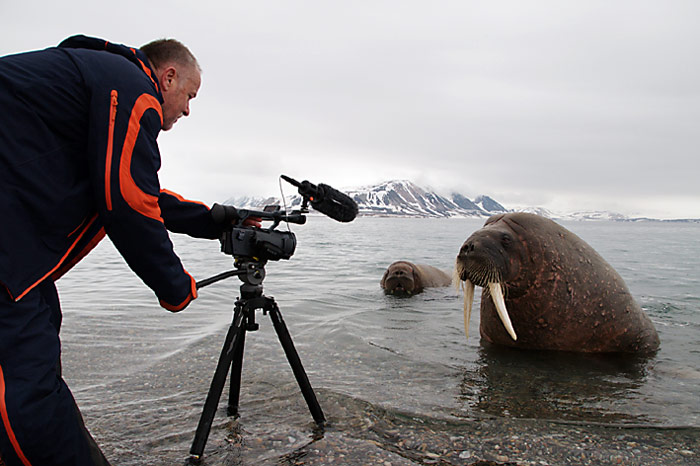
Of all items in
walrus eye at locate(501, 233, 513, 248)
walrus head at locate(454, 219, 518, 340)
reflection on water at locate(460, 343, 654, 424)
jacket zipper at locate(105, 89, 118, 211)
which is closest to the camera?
jacket zipper at locate(105, 89, 118, 211)

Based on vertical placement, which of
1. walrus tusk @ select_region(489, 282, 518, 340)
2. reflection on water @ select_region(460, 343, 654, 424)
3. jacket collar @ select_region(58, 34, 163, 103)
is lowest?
reflection on water @ select_region(460, 343, 654, 424)

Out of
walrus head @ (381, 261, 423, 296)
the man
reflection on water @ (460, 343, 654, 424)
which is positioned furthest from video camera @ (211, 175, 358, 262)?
walrus head @ (381, 261, 423, 296)

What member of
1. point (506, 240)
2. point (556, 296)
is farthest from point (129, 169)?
point (556, 296)

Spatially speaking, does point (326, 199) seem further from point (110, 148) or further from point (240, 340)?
point (110, 148)

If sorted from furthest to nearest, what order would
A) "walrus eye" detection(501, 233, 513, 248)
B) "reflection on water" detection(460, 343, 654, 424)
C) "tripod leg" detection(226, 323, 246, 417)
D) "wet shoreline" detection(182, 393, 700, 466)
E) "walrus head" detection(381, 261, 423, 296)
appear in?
"walrus head" detection(381, 261, 423, 296), "walrus eye" detection(501, 233, 513, 248), "reflection on water" detection(460, 343, 654, 424), "tripod leg" detection(226, 323, 246, 417), "wet shoreline" detection(182, 393, 700, 466)

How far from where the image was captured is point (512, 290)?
508 centimetres

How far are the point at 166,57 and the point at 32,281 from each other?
47.6 inches

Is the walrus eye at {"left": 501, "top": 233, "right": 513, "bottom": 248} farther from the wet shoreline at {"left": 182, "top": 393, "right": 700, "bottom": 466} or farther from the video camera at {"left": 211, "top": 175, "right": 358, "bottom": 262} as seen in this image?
the video camera at {"left": 211, "top": 175, "right": 358, "bottom": 262}

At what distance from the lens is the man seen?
1725mm

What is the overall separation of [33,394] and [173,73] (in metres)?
1.49

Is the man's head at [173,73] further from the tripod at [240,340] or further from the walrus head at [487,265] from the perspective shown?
the walrus head at [487,265]

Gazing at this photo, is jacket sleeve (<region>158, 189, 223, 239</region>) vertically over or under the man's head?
under

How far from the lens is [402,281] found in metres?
10.2

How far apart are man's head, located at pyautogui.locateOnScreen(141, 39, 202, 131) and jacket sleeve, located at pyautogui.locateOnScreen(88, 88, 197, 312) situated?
436mm
